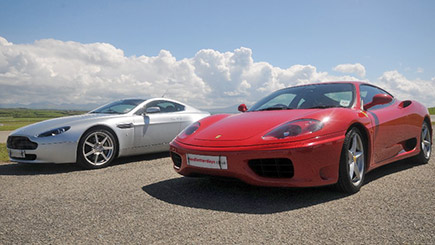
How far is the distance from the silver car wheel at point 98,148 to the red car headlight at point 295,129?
3.23 meters

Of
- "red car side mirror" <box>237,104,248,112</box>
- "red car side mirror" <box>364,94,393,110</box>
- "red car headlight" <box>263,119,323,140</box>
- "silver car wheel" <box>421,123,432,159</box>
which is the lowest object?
"silver car wheel" <box>421,123,432,159</box>

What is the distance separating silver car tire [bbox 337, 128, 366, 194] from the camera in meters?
3.11

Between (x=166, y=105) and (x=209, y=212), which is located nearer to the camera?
(x=209, y=212)

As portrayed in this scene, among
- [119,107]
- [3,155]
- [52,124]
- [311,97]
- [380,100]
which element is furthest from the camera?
[3,155]

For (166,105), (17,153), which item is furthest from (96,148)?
(166,105)

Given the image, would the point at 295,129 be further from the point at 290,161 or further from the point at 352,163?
the point at 352,163

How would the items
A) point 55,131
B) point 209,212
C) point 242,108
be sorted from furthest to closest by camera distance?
point 55,131 < point 242,108 < point 209,212

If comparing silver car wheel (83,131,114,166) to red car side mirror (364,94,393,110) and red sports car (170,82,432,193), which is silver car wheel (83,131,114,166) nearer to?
red sports car (170,82,432,193)

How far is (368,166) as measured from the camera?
11.6 feet

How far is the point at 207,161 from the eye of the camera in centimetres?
312

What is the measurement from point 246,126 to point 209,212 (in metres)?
1.00

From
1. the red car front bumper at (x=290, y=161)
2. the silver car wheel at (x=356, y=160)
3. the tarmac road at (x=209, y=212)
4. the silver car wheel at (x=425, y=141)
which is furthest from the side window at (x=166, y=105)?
the silver car wheel at (x=425, y=141)

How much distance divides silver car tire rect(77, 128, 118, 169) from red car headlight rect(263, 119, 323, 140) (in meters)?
3.20

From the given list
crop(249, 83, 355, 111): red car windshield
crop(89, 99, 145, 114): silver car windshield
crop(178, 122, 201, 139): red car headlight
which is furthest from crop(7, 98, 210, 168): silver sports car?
crop(249, 83, 355, 111): red car windshield
